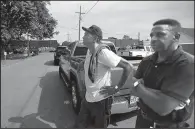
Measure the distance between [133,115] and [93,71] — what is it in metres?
1.87

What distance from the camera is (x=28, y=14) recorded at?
4.68ft

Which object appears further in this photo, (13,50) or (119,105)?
(119,105)

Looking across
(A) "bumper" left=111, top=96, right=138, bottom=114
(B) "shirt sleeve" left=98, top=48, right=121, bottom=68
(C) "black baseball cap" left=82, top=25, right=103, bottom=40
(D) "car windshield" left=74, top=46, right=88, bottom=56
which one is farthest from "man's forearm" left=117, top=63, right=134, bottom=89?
(D) "car windshield" left=74, top=46, right=88, bottom=56

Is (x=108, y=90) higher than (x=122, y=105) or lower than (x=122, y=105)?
higher

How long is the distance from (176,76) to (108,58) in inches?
33.9

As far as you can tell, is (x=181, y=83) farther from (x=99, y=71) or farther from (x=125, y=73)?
(x=99, y=71)

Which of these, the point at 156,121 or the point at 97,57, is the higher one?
the point at 97,57

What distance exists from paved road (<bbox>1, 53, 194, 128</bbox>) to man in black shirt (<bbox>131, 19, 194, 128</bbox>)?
0.17 m

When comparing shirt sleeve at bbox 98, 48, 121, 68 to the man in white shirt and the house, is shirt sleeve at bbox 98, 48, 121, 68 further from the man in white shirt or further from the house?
the house

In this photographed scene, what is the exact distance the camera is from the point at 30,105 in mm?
2584

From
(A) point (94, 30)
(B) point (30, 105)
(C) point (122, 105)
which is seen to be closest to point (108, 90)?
(A) point (94, 30)

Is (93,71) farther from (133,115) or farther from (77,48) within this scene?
(77,48)

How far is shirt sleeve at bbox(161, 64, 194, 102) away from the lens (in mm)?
709

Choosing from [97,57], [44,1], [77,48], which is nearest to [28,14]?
[44,1]
